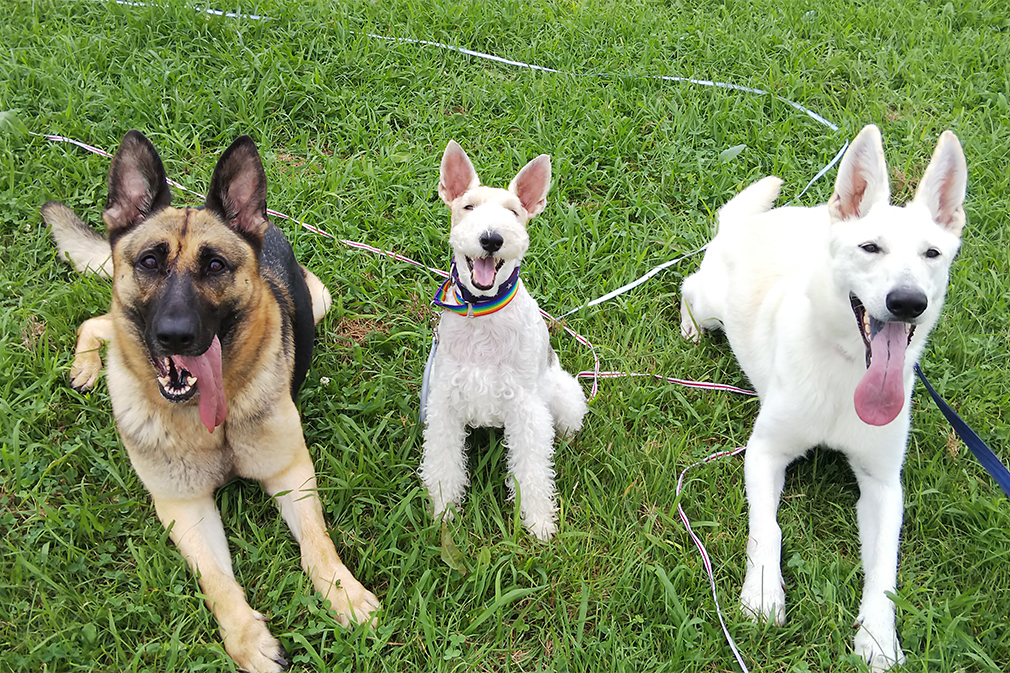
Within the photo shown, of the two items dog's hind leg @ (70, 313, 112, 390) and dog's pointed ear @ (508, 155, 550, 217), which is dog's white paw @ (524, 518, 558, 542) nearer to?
dog's pointed ear @ (508, 155, 550, 217)

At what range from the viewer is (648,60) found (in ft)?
19.2

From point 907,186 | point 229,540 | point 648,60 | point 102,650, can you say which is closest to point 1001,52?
point 907,186

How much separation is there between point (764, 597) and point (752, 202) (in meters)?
2.36

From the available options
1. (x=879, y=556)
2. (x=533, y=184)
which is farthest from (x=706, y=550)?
(x=533, y=184)

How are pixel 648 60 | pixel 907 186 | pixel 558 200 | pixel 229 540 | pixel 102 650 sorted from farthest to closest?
pixel 648 60, pixel 907 186, pixel 558 200, pixel 229 540, pixel 102 650

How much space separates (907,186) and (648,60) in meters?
2.28

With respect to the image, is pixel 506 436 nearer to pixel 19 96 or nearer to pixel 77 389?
pixel 77 389

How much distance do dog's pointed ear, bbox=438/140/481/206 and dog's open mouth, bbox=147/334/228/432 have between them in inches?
45.3

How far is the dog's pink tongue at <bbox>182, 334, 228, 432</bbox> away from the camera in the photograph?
2748mm

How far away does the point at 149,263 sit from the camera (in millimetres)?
2758

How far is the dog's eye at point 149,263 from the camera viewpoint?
275cm

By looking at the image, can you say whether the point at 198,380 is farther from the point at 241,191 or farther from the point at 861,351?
the point at 861,351

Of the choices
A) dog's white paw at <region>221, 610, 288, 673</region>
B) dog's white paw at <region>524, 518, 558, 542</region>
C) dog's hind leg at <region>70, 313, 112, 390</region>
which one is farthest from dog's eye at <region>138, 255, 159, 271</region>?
dog's white paw at <region>524, 518, 558, 542</region>

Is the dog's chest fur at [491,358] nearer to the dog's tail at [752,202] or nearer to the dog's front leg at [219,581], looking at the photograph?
the dog's front leg at [219,581]
